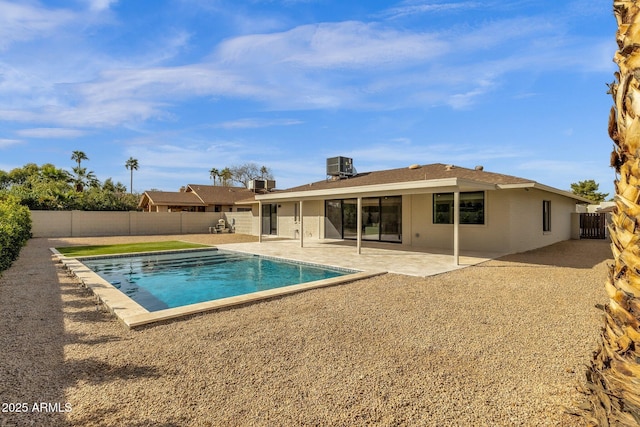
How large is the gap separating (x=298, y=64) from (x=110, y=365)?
13.4 m

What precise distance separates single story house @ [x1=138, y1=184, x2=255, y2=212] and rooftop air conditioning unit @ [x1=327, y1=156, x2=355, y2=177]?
14.8 metres

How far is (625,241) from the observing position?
179 centimetres

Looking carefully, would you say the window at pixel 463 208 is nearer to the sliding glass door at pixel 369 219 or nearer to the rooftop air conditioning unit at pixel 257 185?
the sliding glass door at pixel 369 219

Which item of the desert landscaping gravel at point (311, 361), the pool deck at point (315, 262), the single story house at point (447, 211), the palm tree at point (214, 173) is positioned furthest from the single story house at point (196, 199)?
the desert landscaping gravel at point (311, 361)

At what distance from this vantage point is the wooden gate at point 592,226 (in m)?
19.7

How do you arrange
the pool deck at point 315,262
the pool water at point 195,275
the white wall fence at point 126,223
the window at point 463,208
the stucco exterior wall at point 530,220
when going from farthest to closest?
the white wall fence at point 126,223
the window at point 463,208
the stucco exterior wall at point 530,220
the pool water at point 195,275
the pool deck at point 315,262

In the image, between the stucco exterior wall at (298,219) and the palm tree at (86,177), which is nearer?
the stucco exterior wall at (298,219)

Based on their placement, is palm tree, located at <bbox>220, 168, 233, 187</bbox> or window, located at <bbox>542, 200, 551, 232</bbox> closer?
window, located at <bbox>542, 200, 551, 232</bbox>

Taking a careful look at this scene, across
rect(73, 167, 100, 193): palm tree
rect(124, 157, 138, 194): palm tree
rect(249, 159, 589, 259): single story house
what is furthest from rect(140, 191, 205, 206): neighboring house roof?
rect(124, 157, 138, 194): palm tree

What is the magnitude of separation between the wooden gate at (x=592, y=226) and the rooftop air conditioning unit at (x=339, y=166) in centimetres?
1455

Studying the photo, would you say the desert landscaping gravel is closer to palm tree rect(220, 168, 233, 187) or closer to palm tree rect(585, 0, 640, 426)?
palm tree rect(585, 0, 640, 426)

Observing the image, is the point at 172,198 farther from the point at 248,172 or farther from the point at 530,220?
the point at 530,220

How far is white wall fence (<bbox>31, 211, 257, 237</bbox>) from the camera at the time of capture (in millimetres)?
22000

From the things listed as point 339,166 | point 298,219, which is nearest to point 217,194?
point 298,219
